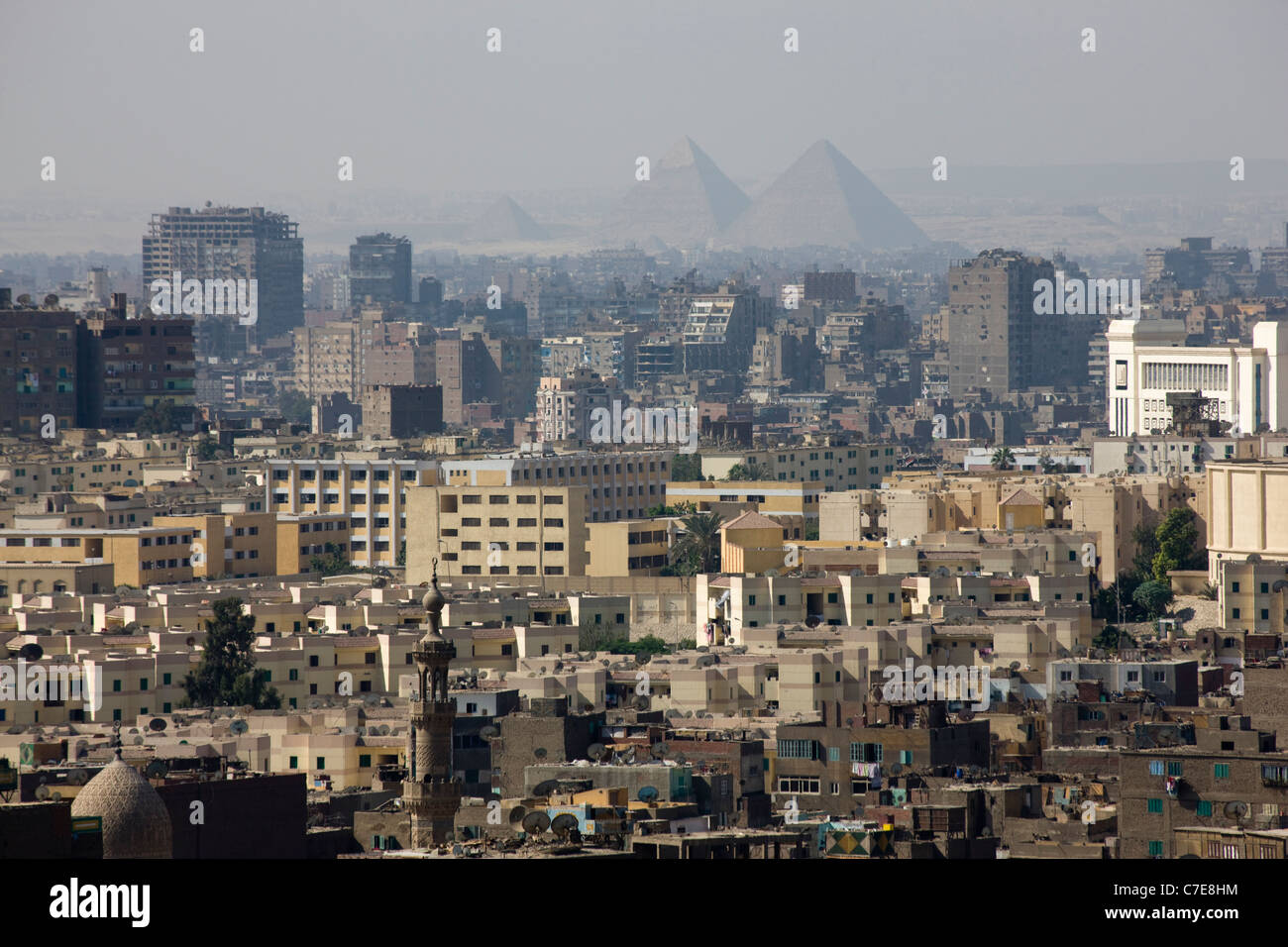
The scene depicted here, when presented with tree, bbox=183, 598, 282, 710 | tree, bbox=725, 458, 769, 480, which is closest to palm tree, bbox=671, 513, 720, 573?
tree, bbox=183, 598, 282, 710

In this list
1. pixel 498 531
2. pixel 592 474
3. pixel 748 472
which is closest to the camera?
pixel 498 531

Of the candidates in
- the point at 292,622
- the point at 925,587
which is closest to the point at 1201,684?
the point at 925,587

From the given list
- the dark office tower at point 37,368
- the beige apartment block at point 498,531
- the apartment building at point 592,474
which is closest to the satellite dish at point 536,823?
the beige apartment block at point 498,531

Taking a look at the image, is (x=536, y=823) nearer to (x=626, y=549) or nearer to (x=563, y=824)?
(x=563, y=824)

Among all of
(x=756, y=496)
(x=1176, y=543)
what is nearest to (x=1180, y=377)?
(x=756, y=496)

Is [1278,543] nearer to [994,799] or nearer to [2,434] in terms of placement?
[994,799]

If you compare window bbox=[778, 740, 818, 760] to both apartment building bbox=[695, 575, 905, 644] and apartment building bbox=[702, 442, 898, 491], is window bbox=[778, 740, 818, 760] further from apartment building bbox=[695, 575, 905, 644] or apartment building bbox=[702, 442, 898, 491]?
apartment building bbox=[702, 442, 898, 491]

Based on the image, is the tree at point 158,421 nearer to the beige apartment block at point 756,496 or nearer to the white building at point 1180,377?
the white building at point 1180,377
